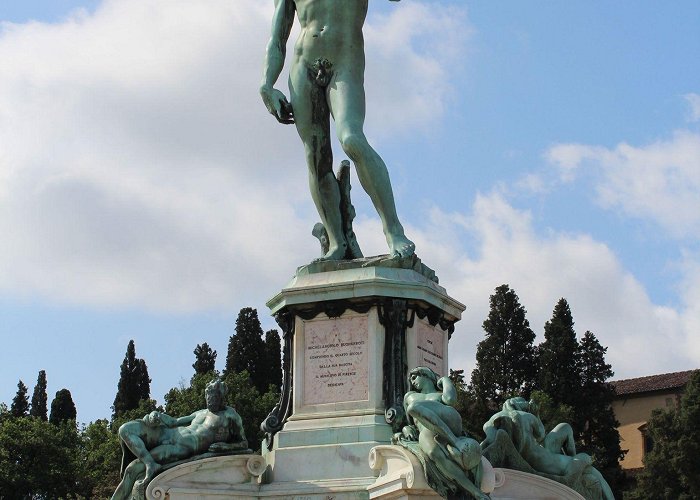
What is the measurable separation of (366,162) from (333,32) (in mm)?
1613

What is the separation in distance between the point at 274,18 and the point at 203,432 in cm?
497

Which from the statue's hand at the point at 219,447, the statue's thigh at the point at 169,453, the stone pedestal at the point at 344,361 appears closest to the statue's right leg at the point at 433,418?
the stone pedestal at the point at 344,361

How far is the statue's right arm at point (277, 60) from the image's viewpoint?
15430 mm

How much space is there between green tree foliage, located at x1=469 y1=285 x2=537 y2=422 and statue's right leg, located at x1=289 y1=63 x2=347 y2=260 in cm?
3941

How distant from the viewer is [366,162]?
579 inches

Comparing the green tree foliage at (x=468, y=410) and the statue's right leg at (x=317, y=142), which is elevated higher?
the green tree foliage at (x=468, y=410)

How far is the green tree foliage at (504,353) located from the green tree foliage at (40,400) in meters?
28.5

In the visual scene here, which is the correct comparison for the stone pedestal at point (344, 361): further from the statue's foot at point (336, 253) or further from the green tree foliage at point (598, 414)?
the green tree foliage at point (598, 414)

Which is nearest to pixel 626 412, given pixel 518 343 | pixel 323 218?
pixel 518 343

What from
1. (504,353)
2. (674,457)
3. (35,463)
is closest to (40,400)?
(35,463)

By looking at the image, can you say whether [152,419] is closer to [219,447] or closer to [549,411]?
[219,447]

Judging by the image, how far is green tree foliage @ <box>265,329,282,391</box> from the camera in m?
58.4

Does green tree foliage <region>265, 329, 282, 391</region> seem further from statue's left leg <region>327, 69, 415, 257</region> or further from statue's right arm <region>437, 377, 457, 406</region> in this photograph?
statue's right arm <region>437, 377, 457, 406</region>

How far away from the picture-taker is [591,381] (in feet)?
184
